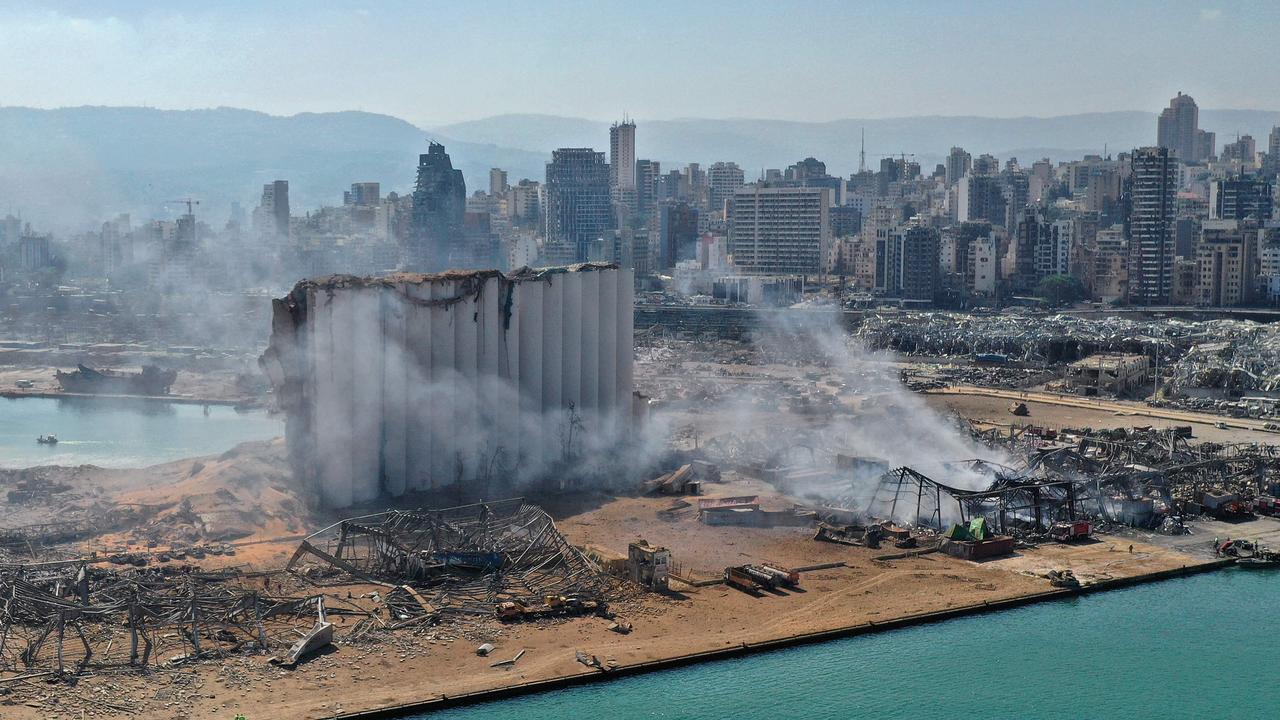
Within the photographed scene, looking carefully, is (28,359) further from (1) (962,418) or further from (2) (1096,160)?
(2) (1096,160)

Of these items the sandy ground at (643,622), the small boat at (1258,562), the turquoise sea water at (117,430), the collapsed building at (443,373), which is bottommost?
the turquoise sea water at (117,430)

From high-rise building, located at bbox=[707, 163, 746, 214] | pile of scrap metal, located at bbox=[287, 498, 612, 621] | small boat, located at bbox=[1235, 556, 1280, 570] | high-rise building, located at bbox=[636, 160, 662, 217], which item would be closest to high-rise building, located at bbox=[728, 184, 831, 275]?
high-rise building, located at bbox=[636, 160, 662, 217]

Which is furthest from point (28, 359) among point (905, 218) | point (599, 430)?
point (905, 218)

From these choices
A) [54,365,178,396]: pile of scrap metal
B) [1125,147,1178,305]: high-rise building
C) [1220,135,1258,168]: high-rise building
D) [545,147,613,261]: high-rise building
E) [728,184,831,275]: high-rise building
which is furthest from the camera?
[1220,135,1258,168]: high-rise building

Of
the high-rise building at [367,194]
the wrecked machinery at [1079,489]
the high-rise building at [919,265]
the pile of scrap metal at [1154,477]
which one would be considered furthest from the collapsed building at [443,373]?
the high-rise building at [367,194]

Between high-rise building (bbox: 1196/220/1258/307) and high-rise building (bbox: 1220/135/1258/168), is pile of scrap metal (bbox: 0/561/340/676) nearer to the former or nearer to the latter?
high-rise building (bbox: 1196/220/1258/307)

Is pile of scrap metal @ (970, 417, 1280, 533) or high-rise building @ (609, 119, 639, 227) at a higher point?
high-rise building @ (609, 119, 639, 227)

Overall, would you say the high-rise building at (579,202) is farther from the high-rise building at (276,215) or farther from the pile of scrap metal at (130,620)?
the pile of scrap metal at (130,620)
